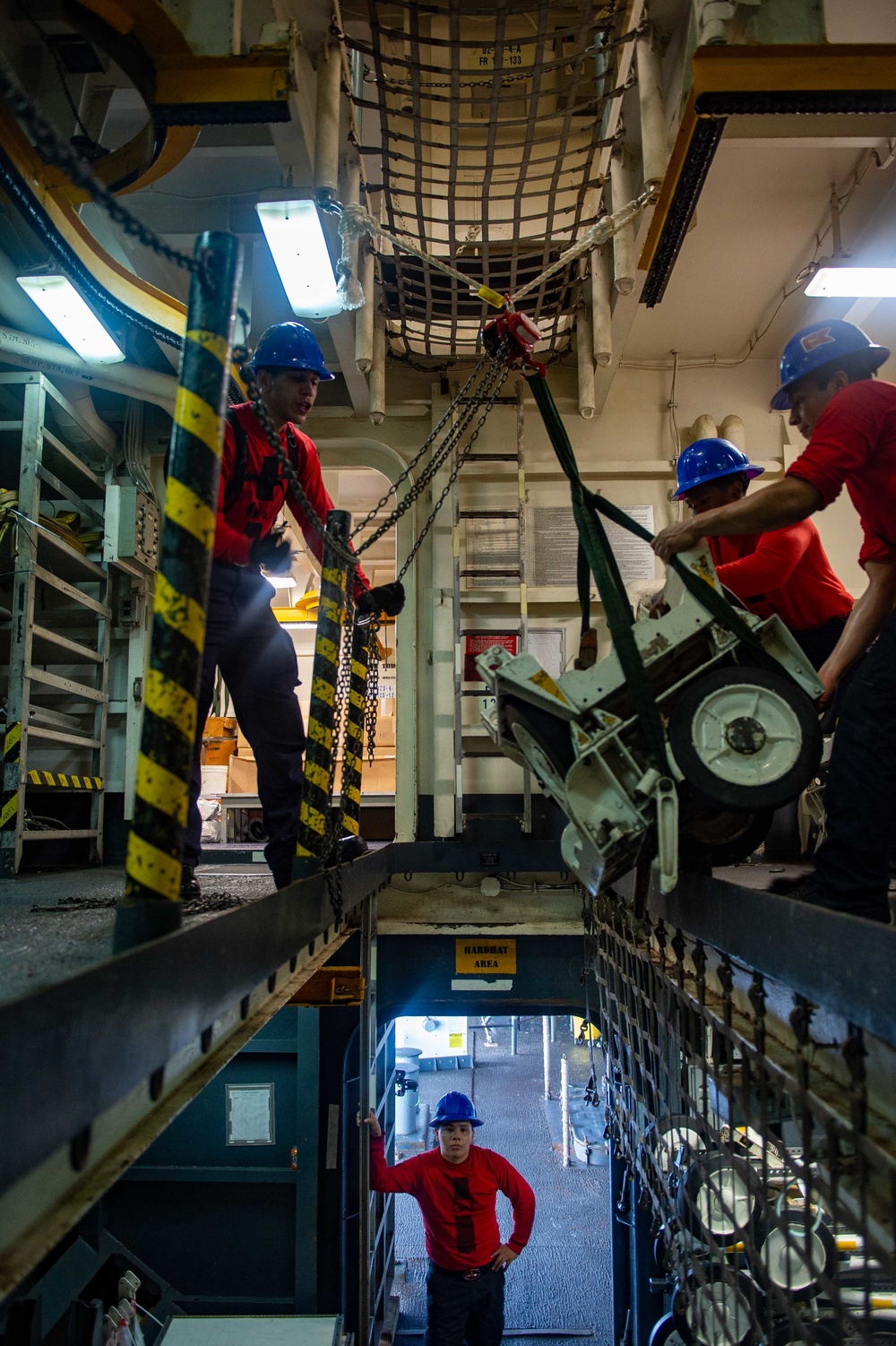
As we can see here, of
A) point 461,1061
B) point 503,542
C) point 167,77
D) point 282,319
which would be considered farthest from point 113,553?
point 461,1061

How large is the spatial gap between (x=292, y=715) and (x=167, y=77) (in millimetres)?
2924

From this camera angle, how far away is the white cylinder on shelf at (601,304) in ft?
19.4

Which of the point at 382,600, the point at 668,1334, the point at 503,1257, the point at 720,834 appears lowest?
the point at 668,1334

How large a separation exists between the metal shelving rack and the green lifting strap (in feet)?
13.5

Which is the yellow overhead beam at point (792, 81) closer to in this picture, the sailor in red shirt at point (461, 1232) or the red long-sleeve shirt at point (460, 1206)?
the sailor in red shirt at point (461, 1232)

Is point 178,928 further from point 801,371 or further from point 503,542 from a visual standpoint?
point 503,542

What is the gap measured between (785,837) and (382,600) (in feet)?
9.03

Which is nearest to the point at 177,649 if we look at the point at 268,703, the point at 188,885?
the point at 188,885

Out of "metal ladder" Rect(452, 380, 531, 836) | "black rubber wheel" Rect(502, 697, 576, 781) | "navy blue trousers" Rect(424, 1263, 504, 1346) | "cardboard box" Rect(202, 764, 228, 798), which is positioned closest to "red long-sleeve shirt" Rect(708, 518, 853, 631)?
"black rubber wheel" Rect(502, 697, 576, 781)

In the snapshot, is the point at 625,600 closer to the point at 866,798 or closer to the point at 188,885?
the point at 866,798

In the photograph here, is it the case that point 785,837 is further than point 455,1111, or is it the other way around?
point 455,1111

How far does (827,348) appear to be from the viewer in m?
3.07

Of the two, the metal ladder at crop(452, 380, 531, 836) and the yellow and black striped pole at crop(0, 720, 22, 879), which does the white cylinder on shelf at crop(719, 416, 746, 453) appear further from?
the yellow and black striped pole at crop(0, 720, 22, 879)

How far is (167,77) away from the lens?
377 centimetres
